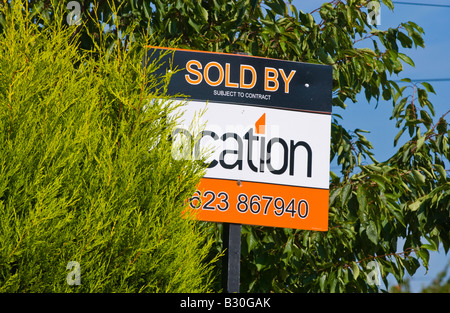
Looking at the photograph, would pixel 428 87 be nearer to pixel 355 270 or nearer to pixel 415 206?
pixel 415 206

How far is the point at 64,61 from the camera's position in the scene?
17.2 feet

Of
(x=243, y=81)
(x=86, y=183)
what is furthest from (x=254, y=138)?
(x=86, y=183)

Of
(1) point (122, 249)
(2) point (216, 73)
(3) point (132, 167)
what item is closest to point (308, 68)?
(2) point (216, 73)

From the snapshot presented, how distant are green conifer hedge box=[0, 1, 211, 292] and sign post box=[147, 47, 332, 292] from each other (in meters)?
0.30

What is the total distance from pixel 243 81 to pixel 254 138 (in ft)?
1.71

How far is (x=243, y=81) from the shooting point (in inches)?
226

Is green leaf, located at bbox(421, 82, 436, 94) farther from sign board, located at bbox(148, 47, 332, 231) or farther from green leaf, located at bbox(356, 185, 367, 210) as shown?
sign board, located at bbox(148, 47, 332, 231)

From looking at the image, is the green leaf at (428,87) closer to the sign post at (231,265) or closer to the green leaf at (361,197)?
the green leaf at (361,197)

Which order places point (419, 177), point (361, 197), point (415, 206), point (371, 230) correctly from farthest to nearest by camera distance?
point (419, 177) → point (415, 206) → point (371, 230) → point (361, 197)

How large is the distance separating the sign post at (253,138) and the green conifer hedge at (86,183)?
0.98 feet

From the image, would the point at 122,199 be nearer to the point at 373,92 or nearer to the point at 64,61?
the point at 64,61

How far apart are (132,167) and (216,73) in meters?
1.30

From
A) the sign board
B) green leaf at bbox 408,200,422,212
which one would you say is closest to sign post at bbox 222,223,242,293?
the sign board
